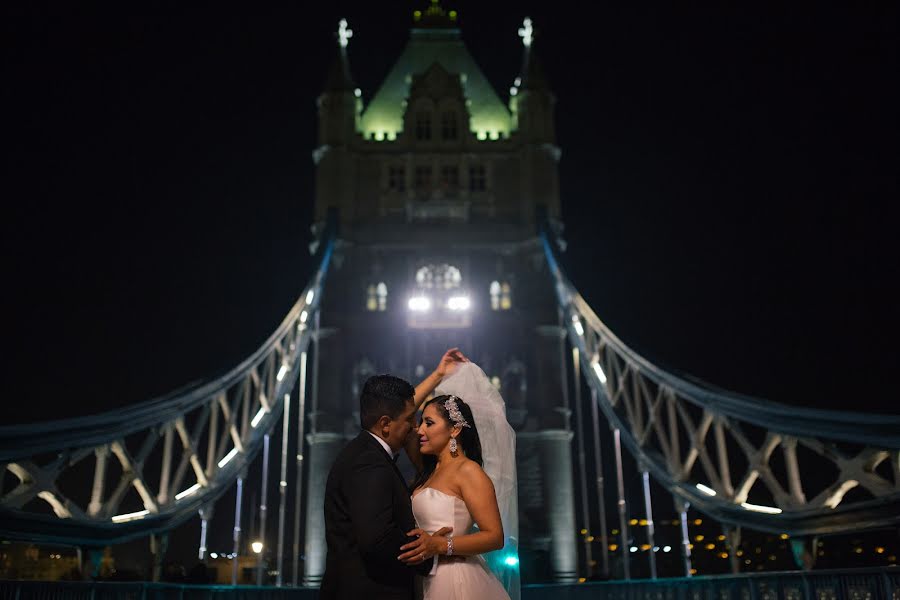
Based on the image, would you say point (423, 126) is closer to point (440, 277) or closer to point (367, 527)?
point (440, 277)

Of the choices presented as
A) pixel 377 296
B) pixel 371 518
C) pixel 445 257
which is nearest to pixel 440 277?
pixel 445 257

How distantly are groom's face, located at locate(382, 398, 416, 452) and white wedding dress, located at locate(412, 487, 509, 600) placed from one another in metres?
0.33

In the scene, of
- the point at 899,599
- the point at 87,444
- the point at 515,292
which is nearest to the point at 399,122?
the point at 515,292

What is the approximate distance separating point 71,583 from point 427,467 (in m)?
4.15

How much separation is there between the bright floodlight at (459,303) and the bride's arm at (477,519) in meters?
30.9

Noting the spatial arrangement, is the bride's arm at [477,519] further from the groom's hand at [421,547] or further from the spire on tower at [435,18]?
the spire on tower at [435,18]

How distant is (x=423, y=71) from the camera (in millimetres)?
40750

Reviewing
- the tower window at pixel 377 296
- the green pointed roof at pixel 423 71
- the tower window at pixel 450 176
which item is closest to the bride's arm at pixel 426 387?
the tower window at pixel 377 296

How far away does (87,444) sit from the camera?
1302 centimetres

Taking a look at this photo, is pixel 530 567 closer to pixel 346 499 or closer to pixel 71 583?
pixel 71 583

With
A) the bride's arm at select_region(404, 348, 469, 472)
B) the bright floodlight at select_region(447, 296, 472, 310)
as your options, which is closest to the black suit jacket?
the bride's arm at select_region(404, 348, 469, 472)

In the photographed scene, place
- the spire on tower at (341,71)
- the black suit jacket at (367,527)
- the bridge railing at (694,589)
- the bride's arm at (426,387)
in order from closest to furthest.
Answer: the black suit jacket at (367,527), the bride's arm at (426,387), the bridge railing at (694,589), the spire on tower at (341,71)

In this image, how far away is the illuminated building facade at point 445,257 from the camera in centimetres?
3253

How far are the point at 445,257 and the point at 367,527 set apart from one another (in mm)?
Result: 32499
